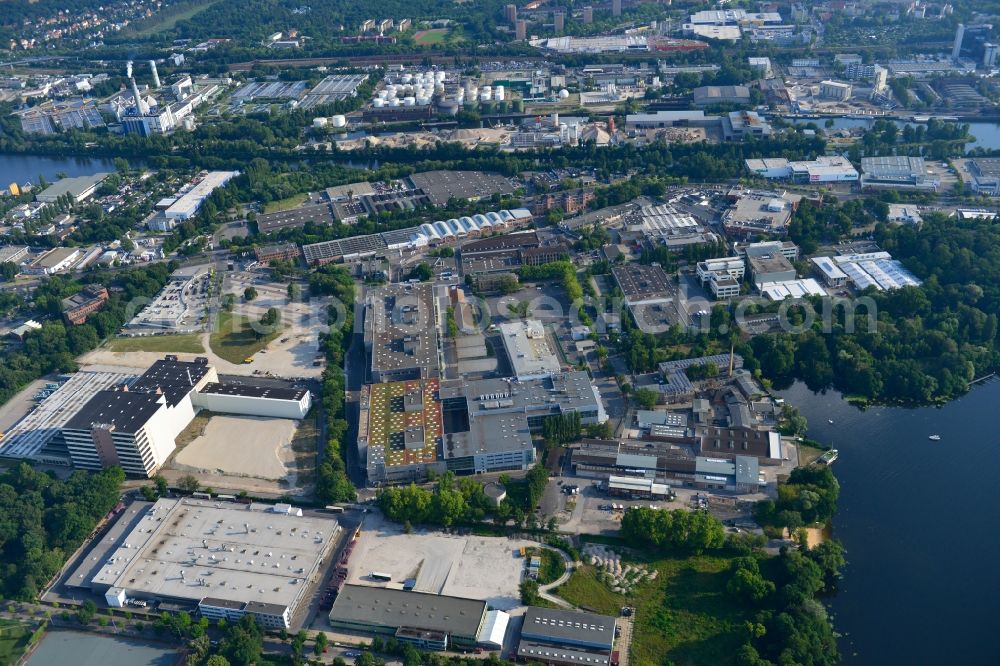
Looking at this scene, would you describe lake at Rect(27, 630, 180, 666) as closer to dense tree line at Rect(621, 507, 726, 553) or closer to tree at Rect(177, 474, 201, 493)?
tree at Rect(177, 474, 201, 493)

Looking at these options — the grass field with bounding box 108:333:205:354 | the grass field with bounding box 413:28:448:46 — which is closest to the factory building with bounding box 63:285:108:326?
the grass field with bounding box 108:333:205:354

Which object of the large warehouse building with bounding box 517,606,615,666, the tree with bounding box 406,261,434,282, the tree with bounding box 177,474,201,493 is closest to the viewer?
the large warehouse building with bounding box 517,606,615,666

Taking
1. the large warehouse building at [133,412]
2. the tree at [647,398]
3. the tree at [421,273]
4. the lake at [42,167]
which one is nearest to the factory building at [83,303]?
the large warehouse building at [133,412]

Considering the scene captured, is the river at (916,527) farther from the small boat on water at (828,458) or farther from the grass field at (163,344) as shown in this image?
the grass field at (163,344)

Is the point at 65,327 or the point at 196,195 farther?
the point at 196,195

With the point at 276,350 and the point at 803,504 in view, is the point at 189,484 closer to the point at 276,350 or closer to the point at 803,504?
the point at 276,350

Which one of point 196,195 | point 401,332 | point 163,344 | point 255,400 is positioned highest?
point 196,195

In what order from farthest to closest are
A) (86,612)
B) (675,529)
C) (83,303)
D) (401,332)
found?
1. (83,303)
2. (401,332)
3. (675,529)
4. (86,612)

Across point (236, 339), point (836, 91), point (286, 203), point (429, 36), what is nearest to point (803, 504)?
point (236, 339)
